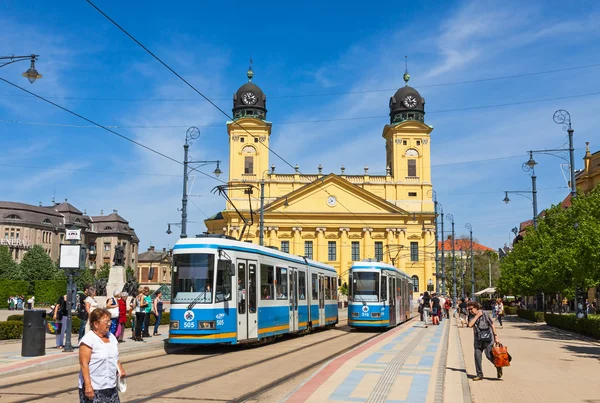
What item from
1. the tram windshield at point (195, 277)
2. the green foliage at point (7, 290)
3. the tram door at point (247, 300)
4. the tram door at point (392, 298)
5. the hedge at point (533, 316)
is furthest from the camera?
the green foliage at point (7, 290)

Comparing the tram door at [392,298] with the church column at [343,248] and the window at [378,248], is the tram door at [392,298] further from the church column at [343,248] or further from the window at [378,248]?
the window at [378,248]

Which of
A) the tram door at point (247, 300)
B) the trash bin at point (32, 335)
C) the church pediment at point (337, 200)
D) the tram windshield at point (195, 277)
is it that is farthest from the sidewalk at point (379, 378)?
the church pediment at point (337, 200)

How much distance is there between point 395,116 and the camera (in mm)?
92000

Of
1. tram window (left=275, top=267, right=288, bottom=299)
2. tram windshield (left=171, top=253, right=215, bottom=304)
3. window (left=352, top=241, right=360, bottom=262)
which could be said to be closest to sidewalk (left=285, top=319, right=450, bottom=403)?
tram windshield (left=171, top=253, right=215, bottom=304)

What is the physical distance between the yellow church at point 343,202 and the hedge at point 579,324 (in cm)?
5135

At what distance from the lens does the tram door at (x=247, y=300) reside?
743 inches

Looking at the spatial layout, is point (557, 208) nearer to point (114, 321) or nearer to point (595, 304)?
point (595, 304)

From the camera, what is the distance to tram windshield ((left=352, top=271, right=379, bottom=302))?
2925 centimetres

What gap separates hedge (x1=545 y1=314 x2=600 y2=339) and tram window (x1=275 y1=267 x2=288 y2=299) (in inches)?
478

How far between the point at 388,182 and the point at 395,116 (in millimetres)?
9363

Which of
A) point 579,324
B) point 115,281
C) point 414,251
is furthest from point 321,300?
point 414,251

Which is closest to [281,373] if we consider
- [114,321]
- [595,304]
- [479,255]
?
[114,321]

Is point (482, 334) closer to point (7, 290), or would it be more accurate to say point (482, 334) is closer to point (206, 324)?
point (206, 324)

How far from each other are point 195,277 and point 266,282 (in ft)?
11.3
